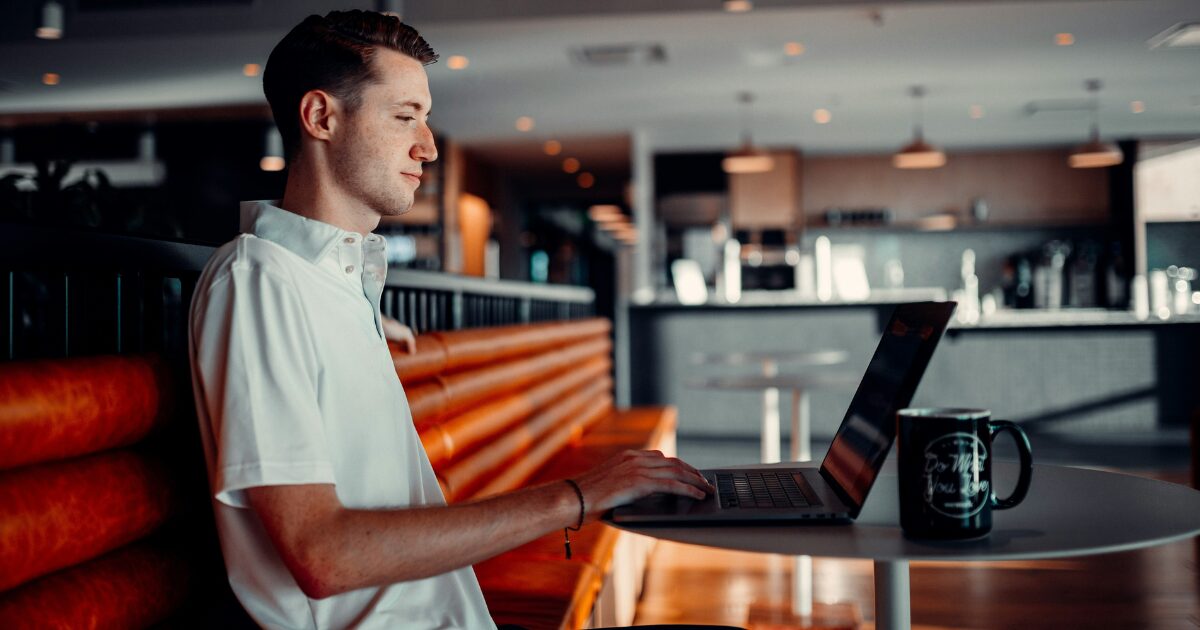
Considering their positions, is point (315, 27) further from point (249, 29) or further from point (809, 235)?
point (809, 235)

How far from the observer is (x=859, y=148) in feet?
35.4

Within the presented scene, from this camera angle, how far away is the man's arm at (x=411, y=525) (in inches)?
35.3

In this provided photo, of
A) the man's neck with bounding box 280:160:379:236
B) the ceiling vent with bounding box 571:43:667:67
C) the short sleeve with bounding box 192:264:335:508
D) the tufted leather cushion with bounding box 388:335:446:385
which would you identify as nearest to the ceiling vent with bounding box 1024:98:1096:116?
the ceiling vent with bounding box 571:43:667:67

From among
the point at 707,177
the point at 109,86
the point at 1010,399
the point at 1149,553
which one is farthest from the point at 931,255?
the point at 109,86

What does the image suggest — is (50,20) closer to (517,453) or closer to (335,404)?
(517,453)

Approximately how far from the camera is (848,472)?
1186 mm

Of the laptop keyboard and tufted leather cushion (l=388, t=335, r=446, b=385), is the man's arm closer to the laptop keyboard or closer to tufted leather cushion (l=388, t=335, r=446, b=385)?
the laptop keyboard

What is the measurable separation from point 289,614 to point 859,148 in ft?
34.6

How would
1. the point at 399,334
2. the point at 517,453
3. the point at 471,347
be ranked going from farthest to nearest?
1. the point at 517,453
2. the point at 471,347
3. the point at 399,334

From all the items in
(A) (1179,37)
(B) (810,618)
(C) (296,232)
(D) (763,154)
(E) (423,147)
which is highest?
(A) (1179,37)

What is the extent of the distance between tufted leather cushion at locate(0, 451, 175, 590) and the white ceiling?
527 cm

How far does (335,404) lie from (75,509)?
10.2 inches

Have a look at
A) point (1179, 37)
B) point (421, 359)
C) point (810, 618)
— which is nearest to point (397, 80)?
point (421, 359)

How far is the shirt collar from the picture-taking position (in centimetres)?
106
